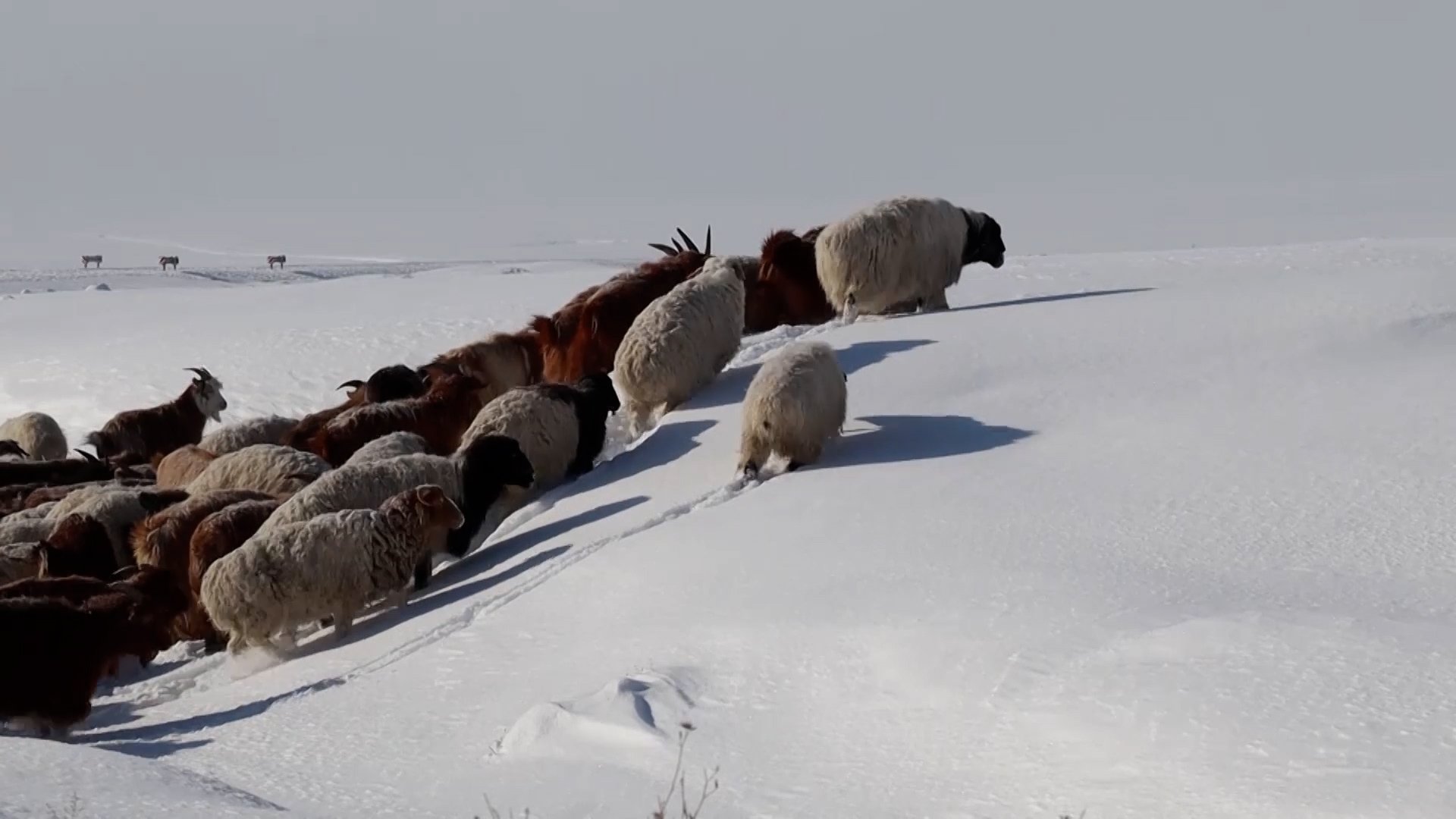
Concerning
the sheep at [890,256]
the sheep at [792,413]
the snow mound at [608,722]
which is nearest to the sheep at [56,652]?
the snow mound at [608,722]

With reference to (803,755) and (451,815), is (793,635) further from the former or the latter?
(451,815)

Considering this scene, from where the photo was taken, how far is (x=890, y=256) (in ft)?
Answer: 44.2

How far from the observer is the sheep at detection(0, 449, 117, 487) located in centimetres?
A: 1433

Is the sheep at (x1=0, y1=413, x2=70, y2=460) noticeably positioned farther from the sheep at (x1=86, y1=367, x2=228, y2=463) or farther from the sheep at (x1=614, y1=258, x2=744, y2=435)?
the sheep at (x1=614, y1=258, x2=744, y2=435)

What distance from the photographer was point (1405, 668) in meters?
5.68

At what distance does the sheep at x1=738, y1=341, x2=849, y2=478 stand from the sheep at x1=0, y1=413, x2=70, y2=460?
401 inches

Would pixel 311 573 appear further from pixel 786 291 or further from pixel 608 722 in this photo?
pixel 786 291

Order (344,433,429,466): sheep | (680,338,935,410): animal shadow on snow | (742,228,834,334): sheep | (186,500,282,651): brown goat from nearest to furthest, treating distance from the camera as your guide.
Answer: (186,500,282,651): brown goat
(344,433,429,466): sheep
(680,338,935,410): animal shadow on snow
(742,228,834,334): sheep

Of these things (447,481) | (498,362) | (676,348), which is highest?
(676,348)

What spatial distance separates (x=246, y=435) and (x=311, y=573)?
5.35 meters

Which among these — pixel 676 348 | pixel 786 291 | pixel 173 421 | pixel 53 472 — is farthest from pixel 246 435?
pixel 786 291

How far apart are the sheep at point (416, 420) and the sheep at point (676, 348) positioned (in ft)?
5.39

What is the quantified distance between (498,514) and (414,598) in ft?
4.81

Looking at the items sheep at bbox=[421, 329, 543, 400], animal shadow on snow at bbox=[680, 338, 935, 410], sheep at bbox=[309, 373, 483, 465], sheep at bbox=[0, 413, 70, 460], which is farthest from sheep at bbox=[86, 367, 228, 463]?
animal shadow on snow at bbox=[680, 338, 935, 410]
